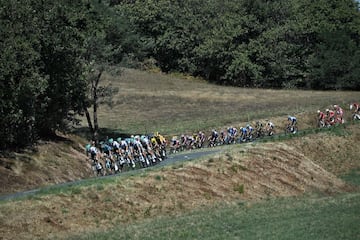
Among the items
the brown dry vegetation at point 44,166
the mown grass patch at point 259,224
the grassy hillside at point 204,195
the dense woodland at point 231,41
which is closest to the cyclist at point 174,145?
the brown dry vegetation at point 44,166

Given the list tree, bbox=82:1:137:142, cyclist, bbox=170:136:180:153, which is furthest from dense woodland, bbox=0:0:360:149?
cyclist, bbox=170:136:180:153

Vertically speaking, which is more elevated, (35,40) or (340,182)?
(35,40)

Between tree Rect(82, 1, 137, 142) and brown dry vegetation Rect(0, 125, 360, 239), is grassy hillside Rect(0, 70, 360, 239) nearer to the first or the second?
brown dry vegetation Rect(0, 125, 360, 239)

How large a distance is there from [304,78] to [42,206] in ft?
277

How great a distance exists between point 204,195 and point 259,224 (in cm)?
659

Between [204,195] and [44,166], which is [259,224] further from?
[44,166]

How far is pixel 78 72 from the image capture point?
4275 centimetres

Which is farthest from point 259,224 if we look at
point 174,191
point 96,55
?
point 96,55

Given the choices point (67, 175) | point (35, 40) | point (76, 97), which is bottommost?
point (67, 175)

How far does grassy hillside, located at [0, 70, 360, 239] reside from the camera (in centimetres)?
1884

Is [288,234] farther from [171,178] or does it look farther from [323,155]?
[323,155]

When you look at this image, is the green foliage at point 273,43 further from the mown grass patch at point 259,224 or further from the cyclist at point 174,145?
the mown grass patch at point 259,224

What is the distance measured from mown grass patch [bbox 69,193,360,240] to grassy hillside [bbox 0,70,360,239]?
0.03 metres

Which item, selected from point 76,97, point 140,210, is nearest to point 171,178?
point 140,210
